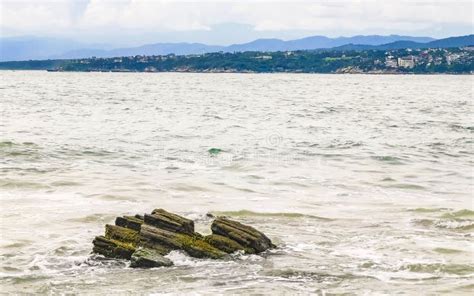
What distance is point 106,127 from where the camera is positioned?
197 feet

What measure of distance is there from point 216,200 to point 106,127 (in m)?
33.6

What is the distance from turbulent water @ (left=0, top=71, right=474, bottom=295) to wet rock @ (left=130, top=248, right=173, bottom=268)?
28 cm

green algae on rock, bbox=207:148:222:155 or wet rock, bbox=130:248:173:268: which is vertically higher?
wet rock, bbox=130:248:173:268

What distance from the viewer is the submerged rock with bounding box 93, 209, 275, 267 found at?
60.7 feet

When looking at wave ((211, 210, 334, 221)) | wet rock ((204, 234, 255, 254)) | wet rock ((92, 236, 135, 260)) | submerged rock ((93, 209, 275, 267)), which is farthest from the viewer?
wave ((211, 210, 334, 221))

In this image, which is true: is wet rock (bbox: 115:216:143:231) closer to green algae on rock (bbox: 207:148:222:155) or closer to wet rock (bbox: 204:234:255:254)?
wet rock (bbox: 204:234:255:254)

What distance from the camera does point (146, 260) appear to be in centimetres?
1772

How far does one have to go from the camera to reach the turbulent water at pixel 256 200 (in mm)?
17094

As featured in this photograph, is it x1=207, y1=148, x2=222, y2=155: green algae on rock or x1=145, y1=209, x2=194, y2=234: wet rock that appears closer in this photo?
x1=145, y1=209, x2=194, y2=234: wet rock

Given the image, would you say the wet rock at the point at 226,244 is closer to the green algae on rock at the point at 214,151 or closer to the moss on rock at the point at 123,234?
the moss on rock at the point at 123,234

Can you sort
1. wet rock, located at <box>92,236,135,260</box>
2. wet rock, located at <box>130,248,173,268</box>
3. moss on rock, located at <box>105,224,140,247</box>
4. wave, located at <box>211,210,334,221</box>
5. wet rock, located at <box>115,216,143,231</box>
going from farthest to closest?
wave, located at <box>211,210,334,221</box>, wet rock, located at <box>115,216,143,231</box>, moss on rock, located at <box>105,224,140,247</box>, wet rock, located at <box>92,236,135,260</box>, wet rock, located at <box>130,248,173,268</box>

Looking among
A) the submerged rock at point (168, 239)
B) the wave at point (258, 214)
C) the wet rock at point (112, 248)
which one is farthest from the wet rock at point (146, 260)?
the wave at point (258, 214)

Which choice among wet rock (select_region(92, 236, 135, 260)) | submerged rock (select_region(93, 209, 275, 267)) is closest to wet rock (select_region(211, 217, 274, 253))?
submerged rock (select_region(93, 209, 275, 267))

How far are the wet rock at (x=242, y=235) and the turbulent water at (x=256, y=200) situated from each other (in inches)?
18.3
